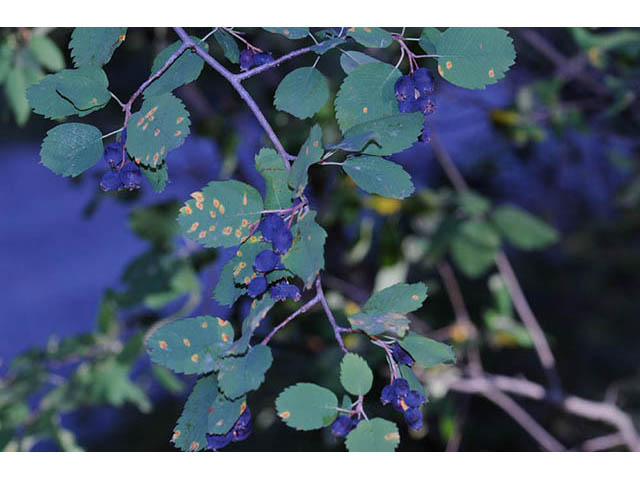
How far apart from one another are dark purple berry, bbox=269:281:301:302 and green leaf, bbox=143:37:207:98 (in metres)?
0.20

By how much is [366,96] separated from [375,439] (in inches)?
11.2

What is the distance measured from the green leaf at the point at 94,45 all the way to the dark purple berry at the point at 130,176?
0.10 metres

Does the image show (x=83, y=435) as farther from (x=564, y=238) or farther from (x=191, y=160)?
(x=564, y=238)

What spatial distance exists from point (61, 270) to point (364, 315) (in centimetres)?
448

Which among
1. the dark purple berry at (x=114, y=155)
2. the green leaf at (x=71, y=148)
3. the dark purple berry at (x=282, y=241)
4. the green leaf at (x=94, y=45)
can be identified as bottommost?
the dark purple berry at (x=282, y=241)

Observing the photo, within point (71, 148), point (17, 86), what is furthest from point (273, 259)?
point (17, 86)

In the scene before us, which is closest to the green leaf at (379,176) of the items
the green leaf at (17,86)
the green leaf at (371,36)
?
the green leaf at (371,36)

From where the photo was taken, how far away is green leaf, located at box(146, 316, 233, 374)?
1.65 ft

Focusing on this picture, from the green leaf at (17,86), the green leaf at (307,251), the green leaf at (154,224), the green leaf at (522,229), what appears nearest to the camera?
the green leaf at (307,251)

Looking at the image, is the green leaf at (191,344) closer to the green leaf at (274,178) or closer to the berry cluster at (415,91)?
the green leaf at (274,178)

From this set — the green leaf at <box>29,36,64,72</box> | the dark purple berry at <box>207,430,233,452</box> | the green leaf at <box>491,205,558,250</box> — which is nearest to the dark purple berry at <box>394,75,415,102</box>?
the dark purple berry at <box>207,430,233,452</box>

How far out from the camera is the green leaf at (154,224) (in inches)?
52.8

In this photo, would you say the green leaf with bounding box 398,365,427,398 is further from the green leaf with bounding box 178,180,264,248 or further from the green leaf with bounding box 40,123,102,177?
the green leaf with bounding box 40,123,102,177

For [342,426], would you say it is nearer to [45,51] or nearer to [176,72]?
[176,72]
